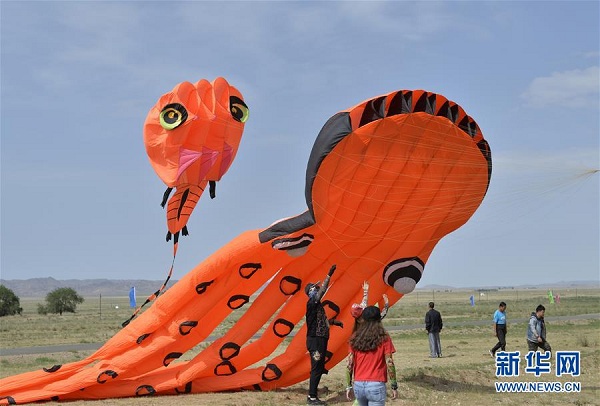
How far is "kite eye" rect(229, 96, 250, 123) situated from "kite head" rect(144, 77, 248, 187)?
0.02 m

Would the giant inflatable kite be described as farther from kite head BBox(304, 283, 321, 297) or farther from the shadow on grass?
the shadow on grass

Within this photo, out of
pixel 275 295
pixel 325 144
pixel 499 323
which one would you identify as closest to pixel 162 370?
pixel 275 295

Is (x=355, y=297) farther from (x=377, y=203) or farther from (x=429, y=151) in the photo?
(x=429, y=151)

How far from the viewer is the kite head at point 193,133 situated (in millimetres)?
11203

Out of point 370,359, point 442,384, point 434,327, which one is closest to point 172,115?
point 370,359

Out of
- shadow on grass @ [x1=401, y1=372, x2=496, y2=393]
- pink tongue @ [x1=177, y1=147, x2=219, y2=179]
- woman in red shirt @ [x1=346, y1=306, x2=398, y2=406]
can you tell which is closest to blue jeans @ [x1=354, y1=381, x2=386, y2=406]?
woman in red shirt @ [x1=346, y1=306, x2=398, y2=406]

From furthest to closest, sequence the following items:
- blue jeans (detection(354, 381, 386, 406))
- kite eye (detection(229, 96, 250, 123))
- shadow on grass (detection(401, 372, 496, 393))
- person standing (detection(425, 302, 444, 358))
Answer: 1. person standing (detection(425, 302, 444, 358))
2. shadow on grass (detection(401, 372, 496, 393))
3. kite eye (detection(229, 96, 250, 123))
4. blue jeans (detection(354, 381, 386, 406))

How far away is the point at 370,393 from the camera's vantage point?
6441 mm

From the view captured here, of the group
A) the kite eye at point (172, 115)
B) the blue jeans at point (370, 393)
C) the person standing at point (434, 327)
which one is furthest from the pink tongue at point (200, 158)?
the person standing at point (434, 327)

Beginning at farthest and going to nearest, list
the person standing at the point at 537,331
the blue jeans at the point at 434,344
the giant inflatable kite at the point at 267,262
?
1. the blue jeans at the point at 434,344
2. the person standing at the point at 537,331
3. the giant inflatable kite at the point at 267,262

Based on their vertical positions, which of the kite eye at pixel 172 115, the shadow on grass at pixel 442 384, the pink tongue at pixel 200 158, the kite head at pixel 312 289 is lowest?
the shadow on grass at pixel 442 384

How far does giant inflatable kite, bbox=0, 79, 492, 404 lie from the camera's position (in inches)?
412

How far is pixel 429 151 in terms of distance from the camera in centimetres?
1023

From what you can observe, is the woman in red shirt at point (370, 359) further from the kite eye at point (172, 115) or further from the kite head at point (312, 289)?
the kite eye at point (172, 115)
